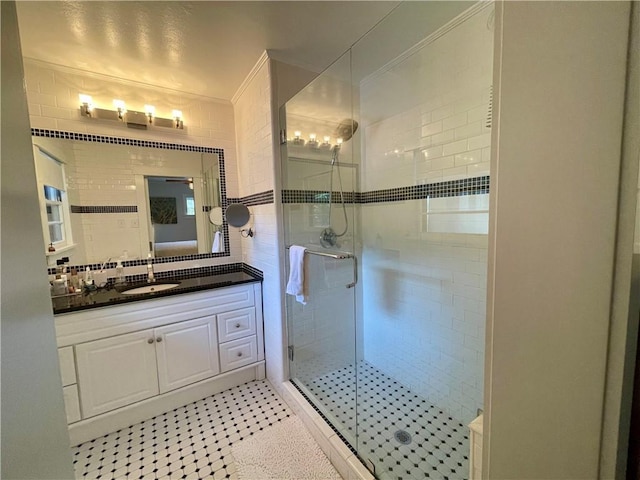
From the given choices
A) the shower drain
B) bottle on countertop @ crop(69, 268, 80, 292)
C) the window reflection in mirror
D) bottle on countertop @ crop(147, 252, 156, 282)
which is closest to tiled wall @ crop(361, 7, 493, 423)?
the shower drain

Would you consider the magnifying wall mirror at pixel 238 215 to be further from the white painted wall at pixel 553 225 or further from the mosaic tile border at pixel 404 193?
the white painted wall at pixel 553 225

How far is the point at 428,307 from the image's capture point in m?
1.85

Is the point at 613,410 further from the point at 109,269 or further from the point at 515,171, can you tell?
the point at 109,269

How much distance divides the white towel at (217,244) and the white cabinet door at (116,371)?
34.8 inches

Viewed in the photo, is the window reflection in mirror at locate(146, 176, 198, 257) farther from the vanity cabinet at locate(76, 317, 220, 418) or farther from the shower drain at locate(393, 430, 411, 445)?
the shower drain at locate(393, 430, 411, 445)

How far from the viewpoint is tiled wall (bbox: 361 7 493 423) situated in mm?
1498

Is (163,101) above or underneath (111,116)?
above

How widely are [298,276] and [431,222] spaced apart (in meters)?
1.00

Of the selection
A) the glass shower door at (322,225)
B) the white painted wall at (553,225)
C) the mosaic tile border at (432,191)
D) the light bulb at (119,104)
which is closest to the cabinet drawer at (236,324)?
the glass shower door at (322,225)

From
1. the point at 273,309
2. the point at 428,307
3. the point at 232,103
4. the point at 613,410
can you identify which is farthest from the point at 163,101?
the point at 613,410

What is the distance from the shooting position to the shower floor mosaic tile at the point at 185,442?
1442mm

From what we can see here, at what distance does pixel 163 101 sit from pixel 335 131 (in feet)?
4.81

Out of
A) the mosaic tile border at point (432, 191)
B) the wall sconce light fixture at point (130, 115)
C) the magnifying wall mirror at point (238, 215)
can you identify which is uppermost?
the wall sconce light fixture at point (130, 115)

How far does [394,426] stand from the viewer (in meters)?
1.67
